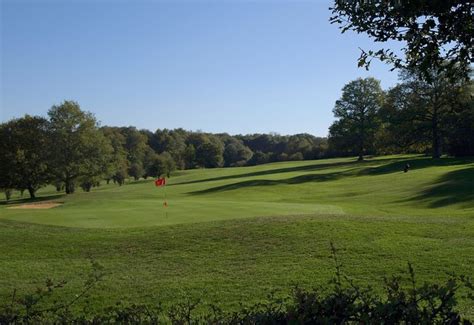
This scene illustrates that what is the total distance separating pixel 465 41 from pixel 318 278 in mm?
5927

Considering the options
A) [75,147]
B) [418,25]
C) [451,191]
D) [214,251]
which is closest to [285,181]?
[451,191]

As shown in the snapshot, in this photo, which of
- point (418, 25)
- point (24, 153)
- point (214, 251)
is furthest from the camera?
point (24, 153)

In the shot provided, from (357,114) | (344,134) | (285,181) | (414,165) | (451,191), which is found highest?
(357,114)

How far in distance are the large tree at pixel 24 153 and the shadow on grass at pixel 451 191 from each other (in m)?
40.3

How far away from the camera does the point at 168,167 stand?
295 ft

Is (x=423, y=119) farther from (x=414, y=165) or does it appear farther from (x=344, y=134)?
→ (x=344, y=134)

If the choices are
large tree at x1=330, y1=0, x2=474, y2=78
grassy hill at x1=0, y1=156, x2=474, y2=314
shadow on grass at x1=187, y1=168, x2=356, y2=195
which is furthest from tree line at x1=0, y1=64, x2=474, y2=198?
large tree at x1=330, y1=0, x2=474, y2=78

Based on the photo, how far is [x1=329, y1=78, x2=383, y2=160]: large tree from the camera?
61.8 m

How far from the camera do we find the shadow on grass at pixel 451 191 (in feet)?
85.5

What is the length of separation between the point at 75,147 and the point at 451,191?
1598 inches

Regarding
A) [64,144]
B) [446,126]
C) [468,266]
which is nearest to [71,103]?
[64,144]

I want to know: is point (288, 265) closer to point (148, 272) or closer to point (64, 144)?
point (148, 272)

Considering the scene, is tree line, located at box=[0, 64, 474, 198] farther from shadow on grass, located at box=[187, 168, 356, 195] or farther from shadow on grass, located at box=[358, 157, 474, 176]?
shadow on grass, located at box=[187, 168, 356, 195]

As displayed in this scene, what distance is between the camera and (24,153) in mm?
51875
